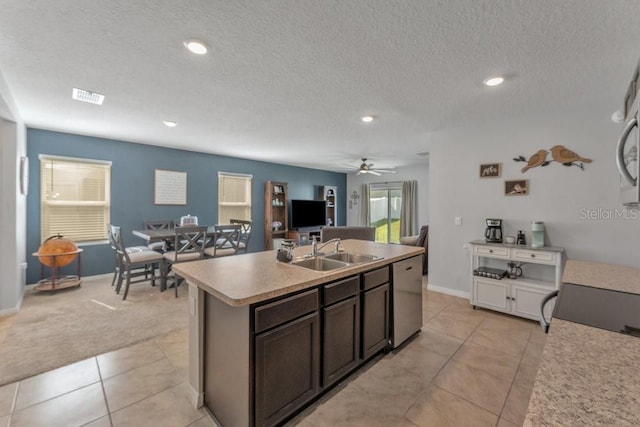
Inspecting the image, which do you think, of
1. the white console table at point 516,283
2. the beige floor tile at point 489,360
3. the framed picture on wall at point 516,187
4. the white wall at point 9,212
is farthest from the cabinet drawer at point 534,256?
the white wall at point 9,212

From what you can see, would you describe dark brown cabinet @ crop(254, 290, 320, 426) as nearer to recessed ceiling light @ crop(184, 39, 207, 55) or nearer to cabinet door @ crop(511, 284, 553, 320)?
recessed ceiling light @ crop(184, 39, 207, 55)

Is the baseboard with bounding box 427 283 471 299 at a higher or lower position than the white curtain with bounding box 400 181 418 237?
lower

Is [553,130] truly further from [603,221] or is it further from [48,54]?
[48,54]

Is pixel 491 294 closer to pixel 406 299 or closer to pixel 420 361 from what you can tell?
pixel 406 299

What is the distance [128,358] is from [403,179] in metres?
7.30

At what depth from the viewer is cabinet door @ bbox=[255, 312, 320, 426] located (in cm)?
148

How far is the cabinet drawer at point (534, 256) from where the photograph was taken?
10.1 ft

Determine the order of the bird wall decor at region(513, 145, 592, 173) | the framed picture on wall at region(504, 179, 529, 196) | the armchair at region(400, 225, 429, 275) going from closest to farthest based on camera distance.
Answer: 1. the bird wall decor at region(513, 145, 592, 173)
2. the framed picture on wall at region(504, 179, 529, 196)
3. the armchair at region(400, 225, 429, 275)

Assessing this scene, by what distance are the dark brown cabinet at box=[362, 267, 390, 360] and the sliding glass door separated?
6.08 metres

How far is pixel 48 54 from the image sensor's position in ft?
6.93

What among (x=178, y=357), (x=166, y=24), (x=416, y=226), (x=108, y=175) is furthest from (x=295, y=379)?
(x=416, y=226)

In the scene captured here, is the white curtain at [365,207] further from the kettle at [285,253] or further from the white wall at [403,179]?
the kettle at [285,253]

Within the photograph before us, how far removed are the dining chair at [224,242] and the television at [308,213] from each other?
287 centimetres

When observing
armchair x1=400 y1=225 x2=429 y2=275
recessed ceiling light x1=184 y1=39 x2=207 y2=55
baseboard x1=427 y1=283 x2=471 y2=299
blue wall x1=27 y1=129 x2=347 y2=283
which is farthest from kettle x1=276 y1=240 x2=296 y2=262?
blue wall x1=27 y1=129 x2=347 y2=283
